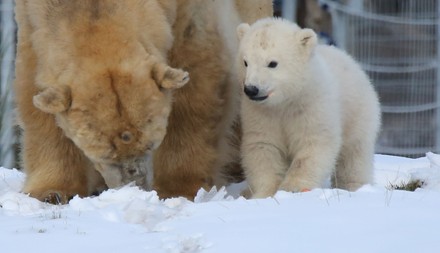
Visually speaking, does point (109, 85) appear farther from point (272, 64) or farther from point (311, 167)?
point (311, 167)

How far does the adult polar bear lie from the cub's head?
412mm

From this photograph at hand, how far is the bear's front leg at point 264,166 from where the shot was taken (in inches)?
253

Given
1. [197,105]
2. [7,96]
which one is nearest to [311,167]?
[197,105]

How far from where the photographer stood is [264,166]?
253 inches

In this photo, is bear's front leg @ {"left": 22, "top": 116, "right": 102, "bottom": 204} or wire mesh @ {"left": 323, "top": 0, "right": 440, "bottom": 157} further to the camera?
wire mesh @ {"left": 323, "top": 0, "right": 440, "bottom": 157}

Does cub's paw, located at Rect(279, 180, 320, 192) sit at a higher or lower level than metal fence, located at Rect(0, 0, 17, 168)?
higher

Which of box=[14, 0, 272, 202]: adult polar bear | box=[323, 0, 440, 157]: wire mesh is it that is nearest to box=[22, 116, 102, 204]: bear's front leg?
box=[14, 0, 272, 202]: adult polar bear

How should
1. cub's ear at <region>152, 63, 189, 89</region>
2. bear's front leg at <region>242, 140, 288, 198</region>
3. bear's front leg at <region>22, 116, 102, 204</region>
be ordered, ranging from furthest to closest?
bear's front leg at <region>22, 116, 102, 204</region> → bear's front leg at <region>242, 140, 288, 198</region> → cub's ear at <region>152, 63, 189, 89</region>

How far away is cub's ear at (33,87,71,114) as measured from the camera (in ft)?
18.9

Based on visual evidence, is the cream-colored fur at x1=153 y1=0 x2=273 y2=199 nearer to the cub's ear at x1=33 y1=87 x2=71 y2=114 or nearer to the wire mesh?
the cub's ear at x1=33 y1=87 x2=71 y2=114

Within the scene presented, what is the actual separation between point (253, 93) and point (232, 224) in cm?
134

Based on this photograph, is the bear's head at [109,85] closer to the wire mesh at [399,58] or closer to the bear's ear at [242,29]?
the bear's ear at [242,29]

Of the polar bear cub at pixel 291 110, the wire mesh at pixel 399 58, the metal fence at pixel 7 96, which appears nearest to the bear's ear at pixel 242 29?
the polar bear cub at pixel 291 110

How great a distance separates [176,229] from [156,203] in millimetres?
686
